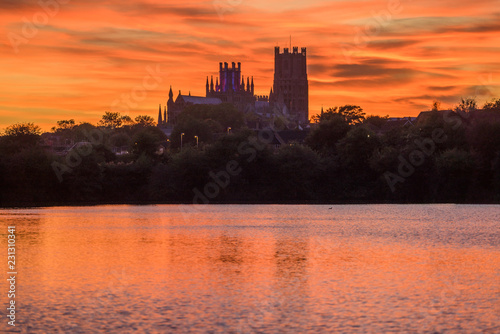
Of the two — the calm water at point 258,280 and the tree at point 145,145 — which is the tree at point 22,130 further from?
the calm water at point 258,280

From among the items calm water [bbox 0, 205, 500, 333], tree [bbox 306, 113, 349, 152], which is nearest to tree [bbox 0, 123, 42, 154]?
tree [bbox 306, 113, 349, 152]

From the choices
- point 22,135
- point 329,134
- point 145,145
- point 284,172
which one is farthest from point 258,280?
point 22,135

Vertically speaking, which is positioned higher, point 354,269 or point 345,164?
point 345,164

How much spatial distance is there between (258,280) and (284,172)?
9123 cm

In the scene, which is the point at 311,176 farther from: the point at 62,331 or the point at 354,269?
the point at 62,331

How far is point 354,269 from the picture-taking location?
118 feet

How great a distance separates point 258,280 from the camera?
3262cm

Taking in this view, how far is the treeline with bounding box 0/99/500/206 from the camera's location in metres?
116

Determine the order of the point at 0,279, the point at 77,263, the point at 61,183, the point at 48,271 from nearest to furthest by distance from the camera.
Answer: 1. the point at 0,279
2. the point at 48,271
3. the point at 77,263
4. the point at 61,183

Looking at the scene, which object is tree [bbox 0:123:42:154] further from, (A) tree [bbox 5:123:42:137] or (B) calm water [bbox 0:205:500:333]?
(B) calm water [bbox 0:205:500:333]

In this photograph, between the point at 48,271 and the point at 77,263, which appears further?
the point at 77,263

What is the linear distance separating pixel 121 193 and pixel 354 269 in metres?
92.9

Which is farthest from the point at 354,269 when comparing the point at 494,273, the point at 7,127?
the point at 7,127

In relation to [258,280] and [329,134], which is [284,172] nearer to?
[329,134]
